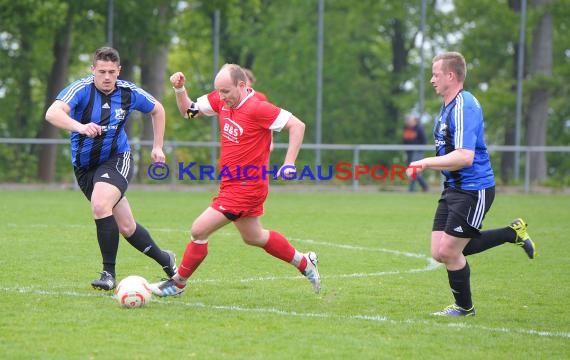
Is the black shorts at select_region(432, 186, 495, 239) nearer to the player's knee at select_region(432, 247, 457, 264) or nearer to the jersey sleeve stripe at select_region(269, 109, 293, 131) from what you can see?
the player's knee at select_region(432, 247, 457, 264)

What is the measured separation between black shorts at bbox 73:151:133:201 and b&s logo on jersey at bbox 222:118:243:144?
115cm

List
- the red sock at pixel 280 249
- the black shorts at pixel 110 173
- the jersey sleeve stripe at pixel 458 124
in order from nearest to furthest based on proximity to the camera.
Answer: the jersey sleeve stripe at pixel 458 124
the red sock at pixel 280 249
the black shorts at pixel 110 173

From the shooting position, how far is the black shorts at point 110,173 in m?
8.41

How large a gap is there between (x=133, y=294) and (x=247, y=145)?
58.9 inches

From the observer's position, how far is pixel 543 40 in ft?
94.8

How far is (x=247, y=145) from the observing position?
7.86m

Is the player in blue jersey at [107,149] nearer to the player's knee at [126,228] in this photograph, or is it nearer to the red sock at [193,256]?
the player's knee at [126,228]

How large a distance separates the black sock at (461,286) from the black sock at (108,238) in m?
2.85

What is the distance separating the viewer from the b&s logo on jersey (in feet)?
25.7

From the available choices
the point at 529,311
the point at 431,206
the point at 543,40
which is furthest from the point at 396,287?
the point at 543,40

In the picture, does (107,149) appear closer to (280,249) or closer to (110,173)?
(110,173)

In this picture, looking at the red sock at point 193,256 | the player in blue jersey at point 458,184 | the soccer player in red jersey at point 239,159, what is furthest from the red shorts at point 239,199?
the player in blue jersey at point 458,184

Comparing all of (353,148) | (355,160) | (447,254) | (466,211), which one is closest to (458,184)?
(466,211)

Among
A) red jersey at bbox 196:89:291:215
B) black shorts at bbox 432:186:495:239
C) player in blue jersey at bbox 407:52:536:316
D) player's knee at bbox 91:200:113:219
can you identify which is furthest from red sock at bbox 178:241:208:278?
black shorts at bbox 432:186:495:239
